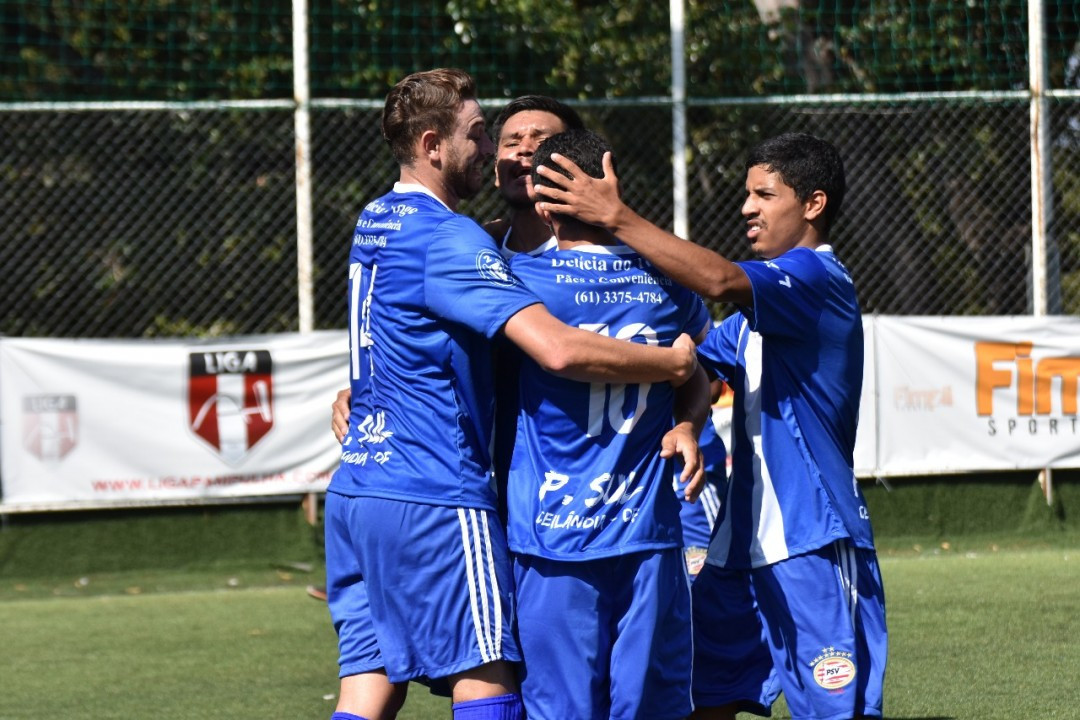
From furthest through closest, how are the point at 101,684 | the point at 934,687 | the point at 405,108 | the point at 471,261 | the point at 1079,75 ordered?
the point at 1079,75 → the point at 101,684 → the point at 934,687 → the point at 405,108 → the point at 471,261

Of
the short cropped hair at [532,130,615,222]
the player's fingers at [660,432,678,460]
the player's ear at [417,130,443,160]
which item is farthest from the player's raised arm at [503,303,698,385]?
the player's ear at [417,130,443,160]

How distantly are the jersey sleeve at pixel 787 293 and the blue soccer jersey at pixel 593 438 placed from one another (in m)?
0.25

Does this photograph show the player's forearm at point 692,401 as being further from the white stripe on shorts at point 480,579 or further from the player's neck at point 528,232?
the player's neck at point 528,232

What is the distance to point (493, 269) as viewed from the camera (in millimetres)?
3408

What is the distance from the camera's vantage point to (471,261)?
3.42m

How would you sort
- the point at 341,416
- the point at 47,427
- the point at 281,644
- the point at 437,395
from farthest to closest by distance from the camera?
the point at 47,427 → the point at 281,644 → the point at 341,416 → the point at 437,395

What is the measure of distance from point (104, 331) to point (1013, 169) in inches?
277

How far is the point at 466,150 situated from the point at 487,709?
4.46ft

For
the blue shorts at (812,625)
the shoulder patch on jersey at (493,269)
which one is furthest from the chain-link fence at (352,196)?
the shoulder patch on jersey at (493,269)

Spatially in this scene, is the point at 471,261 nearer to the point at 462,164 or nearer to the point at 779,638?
the point at 462,164

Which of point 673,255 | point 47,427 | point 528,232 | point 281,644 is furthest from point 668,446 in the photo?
point 47,427

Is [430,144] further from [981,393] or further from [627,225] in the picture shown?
[981,393]

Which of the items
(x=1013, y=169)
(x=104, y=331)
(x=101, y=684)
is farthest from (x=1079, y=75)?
(x=101, y=684)

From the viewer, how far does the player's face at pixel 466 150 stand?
12.0ft
